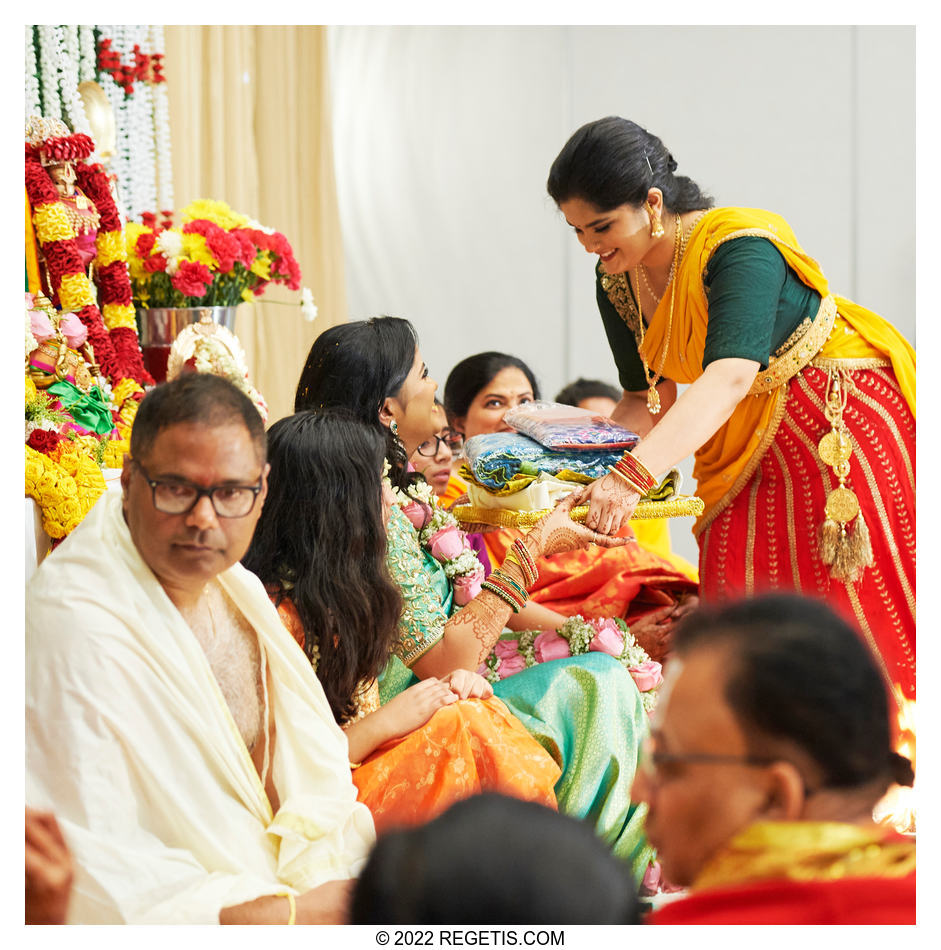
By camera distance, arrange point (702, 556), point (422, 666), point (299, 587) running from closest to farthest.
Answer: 1. point (299, 587)
2. point (422, 666)
3. point (702, 556)

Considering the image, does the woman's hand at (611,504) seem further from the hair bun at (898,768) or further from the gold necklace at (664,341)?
the hair bun at (898,768)

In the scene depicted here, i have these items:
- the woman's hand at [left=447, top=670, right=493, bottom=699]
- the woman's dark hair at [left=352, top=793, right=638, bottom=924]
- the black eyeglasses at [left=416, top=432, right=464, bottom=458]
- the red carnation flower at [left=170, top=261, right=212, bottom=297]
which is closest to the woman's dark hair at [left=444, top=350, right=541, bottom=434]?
the black eyeglasses at [left=416, top=432, right=464, bottom=458]

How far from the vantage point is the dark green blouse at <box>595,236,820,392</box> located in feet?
6.46

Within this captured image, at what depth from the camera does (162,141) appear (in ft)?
12.7

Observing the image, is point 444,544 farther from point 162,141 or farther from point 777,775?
point 162,141

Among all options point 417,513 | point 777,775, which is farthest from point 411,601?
point 777,775

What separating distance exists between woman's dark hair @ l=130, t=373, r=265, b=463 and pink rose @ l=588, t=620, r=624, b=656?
1.10m

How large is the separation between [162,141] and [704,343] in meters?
2.53

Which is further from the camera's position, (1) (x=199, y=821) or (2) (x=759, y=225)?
(2) (x=759, y=225)
